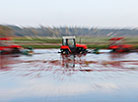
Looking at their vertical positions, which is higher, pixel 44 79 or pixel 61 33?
pixel 61 33

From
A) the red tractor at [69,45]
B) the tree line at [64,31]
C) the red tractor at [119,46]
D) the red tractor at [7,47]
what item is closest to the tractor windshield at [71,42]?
the red tractor at [69,45]

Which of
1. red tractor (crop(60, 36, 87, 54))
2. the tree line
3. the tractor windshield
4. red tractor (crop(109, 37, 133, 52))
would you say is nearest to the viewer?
the tree line

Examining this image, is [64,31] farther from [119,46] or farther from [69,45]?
[119,46]

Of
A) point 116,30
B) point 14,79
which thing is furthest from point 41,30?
point 14,79

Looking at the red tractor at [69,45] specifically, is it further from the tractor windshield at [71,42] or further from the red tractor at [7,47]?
the red tractor at [7,47]

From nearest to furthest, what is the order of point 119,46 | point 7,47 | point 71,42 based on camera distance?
1. point 71,42
2. point 7,47
3. point 119,46

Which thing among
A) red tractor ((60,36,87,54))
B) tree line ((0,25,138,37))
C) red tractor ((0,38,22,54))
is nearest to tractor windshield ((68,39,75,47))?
red tractor ((60,36,87,54))

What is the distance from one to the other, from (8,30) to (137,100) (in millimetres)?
16311

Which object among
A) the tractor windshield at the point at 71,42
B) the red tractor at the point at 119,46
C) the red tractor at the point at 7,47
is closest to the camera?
the tractor windshield at the point at 71,42

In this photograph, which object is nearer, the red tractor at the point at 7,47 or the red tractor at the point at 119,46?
the red tractor at the point at 7,47

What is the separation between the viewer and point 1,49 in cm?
1756

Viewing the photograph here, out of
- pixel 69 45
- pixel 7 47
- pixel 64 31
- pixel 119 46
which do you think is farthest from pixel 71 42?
pixel 7 47

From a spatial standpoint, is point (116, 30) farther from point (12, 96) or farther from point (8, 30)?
point (12, 96)

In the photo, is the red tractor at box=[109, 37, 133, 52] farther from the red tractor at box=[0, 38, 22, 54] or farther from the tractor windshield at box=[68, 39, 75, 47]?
the red tractor at box=[0, 38, 22, 54]
